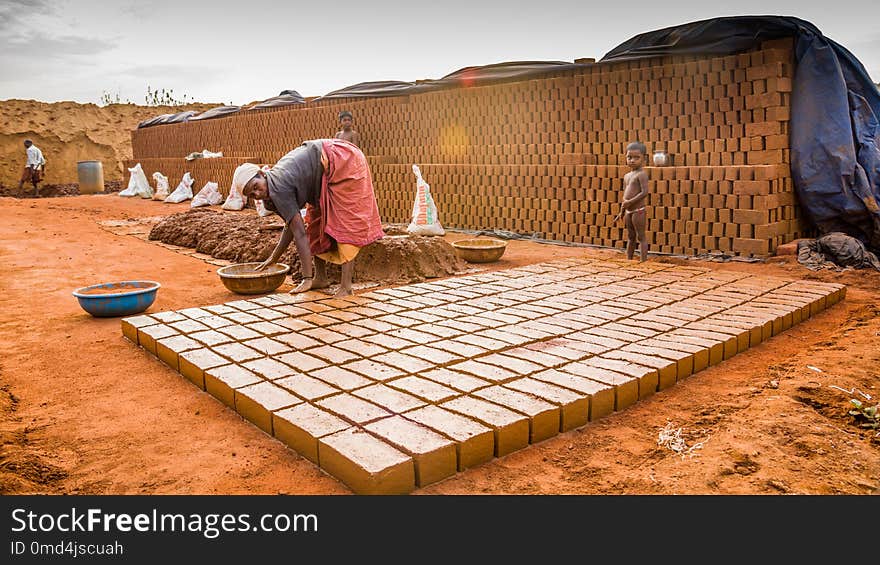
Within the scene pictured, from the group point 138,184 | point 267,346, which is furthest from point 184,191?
point 267,346

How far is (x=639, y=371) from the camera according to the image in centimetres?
315

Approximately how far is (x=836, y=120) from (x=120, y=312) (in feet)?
22.4

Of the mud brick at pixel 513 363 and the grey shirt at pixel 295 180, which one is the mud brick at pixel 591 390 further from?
the grey shirt at pixel 295 180

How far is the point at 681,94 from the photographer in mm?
7086

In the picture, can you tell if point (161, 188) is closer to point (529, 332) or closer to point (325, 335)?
point (325, 335)

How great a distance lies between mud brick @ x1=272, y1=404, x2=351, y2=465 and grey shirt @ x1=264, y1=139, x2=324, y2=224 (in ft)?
7.65

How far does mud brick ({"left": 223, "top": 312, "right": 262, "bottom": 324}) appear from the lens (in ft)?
14.1

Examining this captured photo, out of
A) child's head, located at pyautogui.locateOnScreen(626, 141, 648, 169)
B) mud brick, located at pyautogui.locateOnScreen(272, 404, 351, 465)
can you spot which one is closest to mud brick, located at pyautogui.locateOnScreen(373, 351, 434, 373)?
mud brick, located at pyautogui.locateOnScreen(272, 404, 351, 465)

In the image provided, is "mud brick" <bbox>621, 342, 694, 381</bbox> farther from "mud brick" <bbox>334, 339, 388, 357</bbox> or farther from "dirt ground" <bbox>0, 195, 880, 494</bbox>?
"mud brick" <bbox>334, 339, 388, 357</bbox>

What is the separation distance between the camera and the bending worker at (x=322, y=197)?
476 cm

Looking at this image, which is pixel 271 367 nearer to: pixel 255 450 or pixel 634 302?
pixel 255 450

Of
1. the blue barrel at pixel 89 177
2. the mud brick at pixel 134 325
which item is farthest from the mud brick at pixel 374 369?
the blue barrel at pixel 89 177

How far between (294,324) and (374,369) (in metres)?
1.15

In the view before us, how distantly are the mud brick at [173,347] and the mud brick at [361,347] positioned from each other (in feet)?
2.84
